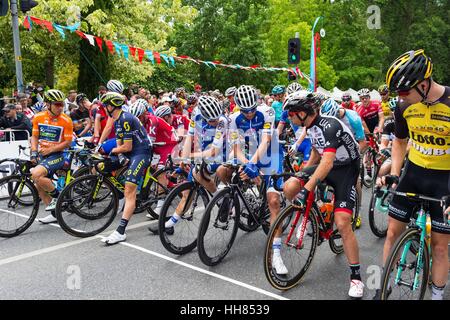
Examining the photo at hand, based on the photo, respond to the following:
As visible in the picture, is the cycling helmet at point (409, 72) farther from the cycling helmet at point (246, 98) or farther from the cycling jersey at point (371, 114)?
the cycling jersey at point (371, 114)

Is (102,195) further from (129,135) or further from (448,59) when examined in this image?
(448,59)

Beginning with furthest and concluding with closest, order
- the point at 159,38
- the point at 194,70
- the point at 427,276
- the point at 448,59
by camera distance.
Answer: the point at 448,59, the point at 194,70, the point at 159,38, the point at 427,276

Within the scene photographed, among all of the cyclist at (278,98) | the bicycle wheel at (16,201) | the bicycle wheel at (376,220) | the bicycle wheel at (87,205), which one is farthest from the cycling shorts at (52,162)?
the cyclist at (278,98)

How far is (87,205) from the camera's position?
607cm

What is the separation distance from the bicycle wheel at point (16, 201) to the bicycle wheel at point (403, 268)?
16.0 feet

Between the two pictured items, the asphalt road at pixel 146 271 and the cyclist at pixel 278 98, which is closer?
the asphalt road at pixel 146 271

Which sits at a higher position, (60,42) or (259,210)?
(60,42)

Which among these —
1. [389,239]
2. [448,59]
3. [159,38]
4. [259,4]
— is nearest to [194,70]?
[259,4]

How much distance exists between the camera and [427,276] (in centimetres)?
360

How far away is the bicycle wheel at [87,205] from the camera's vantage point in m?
5.75

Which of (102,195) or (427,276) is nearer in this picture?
(427,276)

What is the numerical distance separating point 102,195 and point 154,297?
2.36 meters

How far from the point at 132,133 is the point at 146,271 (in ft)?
6.88
